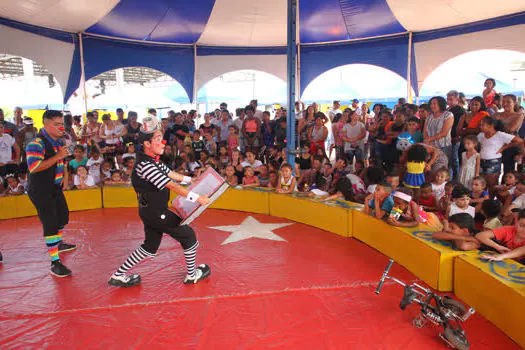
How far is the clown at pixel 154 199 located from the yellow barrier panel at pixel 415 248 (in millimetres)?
2317

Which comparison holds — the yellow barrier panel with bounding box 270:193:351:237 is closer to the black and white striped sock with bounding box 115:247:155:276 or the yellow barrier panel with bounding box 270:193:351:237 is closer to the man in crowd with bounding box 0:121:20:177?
the black and white striped sock with bounding box 115:247:155:276

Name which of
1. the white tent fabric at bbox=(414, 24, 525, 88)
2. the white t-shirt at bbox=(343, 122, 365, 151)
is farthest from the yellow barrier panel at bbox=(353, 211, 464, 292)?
the white tent fabric at bbox=(414, 24, 525, 88)

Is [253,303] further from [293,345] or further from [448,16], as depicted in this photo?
[448,16]

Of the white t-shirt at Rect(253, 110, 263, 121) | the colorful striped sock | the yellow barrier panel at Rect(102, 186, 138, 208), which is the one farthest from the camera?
the white t-shirt at Rect(253, 110, 263, 121)

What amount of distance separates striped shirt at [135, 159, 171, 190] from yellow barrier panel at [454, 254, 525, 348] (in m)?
2.95

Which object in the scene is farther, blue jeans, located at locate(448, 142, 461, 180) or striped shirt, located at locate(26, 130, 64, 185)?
blue jeans, located at locate(448, 142, 461, 180)

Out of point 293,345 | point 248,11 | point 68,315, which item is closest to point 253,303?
point 293,345

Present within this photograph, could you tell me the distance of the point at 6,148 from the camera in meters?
8.11

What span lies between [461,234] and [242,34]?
373 inches

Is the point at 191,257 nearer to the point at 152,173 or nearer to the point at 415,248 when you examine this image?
the point at 152,173

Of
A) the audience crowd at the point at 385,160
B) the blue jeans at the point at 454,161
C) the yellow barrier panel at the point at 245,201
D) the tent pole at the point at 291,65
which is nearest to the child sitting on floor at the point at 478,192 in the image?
the audience crowd at the point at 385,160

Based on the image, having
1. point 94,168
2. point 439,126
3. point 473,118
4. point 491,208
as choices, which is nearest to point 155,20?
point 94,168

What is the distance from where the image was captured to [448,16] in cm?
953

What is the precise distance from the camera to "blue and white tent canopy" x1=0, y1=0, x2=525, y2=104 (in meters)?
9.16
